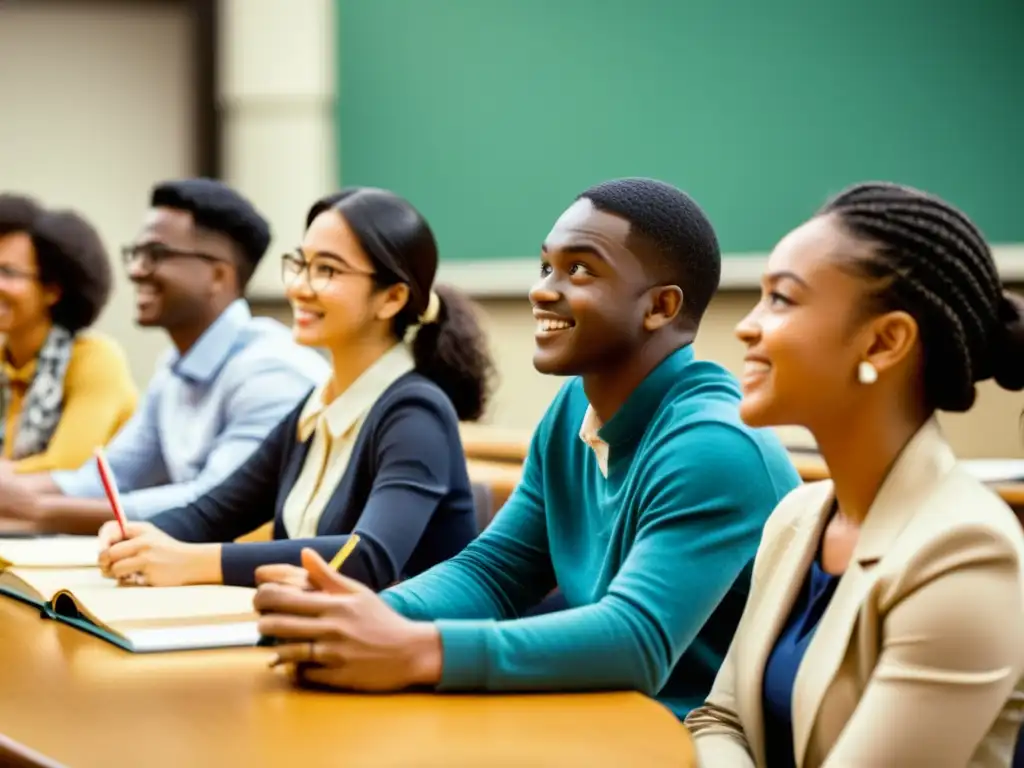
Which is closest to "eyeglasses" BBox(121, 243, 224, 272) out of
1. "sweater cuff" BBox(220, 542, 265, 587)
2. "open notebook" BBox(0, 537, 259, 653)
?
"open notebook" BBox(0, 537, 259, 653)

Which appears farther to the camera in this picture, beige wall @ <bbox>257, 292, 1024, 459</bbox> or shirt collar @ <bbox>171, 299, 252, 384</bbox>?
beige wall @ <bbox>257, 292, 1024, 459</bbox>

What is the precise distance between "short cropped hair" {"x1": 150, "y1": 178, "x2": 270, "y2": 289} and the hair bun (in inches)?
87.8

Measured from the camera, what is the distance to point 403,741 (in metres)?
1.28

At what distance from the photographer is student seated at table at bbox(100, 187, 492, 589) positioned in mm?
2293

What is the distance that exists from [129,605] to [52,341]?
2.11 metres

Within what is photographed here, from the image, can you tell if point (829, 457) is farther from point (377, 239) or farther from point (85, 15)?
point (85, 15)

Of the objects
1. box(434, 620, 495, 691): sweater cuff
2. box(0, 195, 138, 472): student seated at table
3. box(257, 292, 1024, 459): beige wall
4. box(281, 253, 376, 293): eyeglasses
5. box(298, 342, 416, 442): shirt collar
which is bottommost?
box(257, 292, 1024, 459): beige wall

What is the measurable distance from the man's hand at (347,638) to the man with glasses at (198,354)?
62.8 inches

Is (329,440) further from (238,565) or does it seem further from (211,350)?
(211,350)

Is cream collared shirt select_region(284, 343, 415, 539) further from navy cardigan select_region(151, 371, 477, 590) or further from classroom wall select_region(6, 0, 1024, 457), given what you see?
classroom wall select_region(6, 0, 1024, 457)

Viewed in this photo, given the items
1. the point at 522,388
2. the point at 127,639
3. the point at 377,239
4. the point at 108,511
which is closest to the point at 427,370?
the point at 377,239

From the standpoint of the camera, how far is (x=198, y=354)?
3240 millimetres

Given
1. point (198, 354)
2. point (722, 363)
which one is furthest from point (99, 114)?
point (198, 354)

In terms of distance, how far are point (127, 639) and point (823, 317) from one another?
2.70ft
